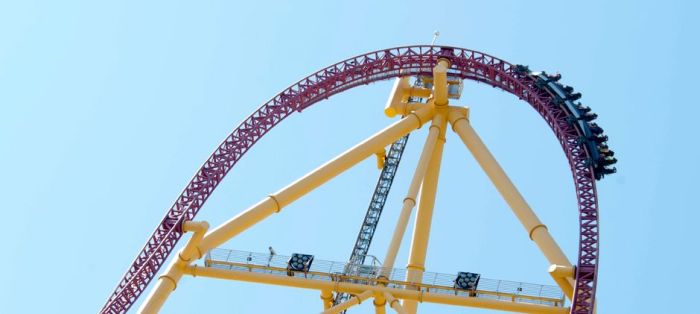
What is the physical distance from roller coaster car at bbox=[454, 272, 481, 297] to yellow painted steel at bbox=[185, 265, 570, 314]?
12.6 inches

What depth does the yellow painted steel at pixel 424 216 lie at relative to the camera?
30922 millimetres

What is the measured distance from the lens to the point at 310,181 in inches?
1224

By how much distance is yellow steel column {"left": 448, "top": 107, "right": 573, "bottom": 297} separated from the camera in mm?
28625

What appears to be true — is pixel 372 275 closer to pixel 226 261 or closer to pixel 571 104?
pixel 226 261

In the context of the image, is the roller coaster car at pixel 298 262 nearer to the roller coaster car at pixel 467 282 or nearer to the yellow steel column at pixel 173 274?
the yellow steel column at pixel 173 274

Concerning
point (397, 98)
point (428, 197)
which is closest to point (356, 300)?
point (428, 197)

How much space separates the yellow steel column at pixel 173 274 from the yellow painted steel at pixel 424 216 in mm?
5103

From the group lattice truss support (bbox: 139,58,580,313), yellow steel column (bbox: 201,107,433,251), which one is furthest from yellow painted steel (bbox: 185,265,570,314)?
yellow steel column (bbox: 201,107,433,251)

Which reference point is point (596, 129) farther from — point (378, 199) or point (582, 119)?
point (378, 199)

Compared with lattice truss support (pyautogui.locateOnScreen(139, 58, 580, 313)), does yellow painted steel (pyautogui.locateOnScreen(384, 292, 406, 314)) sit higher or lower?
lower

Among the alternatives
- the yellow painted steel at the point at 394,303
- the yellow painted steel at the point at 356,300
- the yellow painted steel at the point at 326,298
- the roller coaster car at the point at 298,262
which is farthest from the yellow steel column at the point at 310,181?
the yellow painted steel at the point at 394,303

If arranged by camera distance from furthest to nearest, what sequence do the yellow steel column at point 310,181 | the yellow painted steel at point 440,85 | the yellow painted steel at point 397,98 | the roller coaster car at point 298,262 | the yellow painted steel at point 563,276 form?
1. the yellow painted steel at point 397,98
2. the yellow painted steel at point 440,85
3. the yellow steel column at point 310,181
4. the roller coaster car at point 298,262
5. the yellow painted steel at point 563,276

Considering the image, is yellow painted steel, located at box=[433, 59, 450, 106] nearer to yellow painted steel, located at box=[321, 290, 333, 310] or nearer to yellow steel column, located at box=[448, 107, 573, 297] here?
yellow steel column, located at box=[448, 107, 573, 297]

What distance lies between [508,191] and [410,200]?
2.63m
